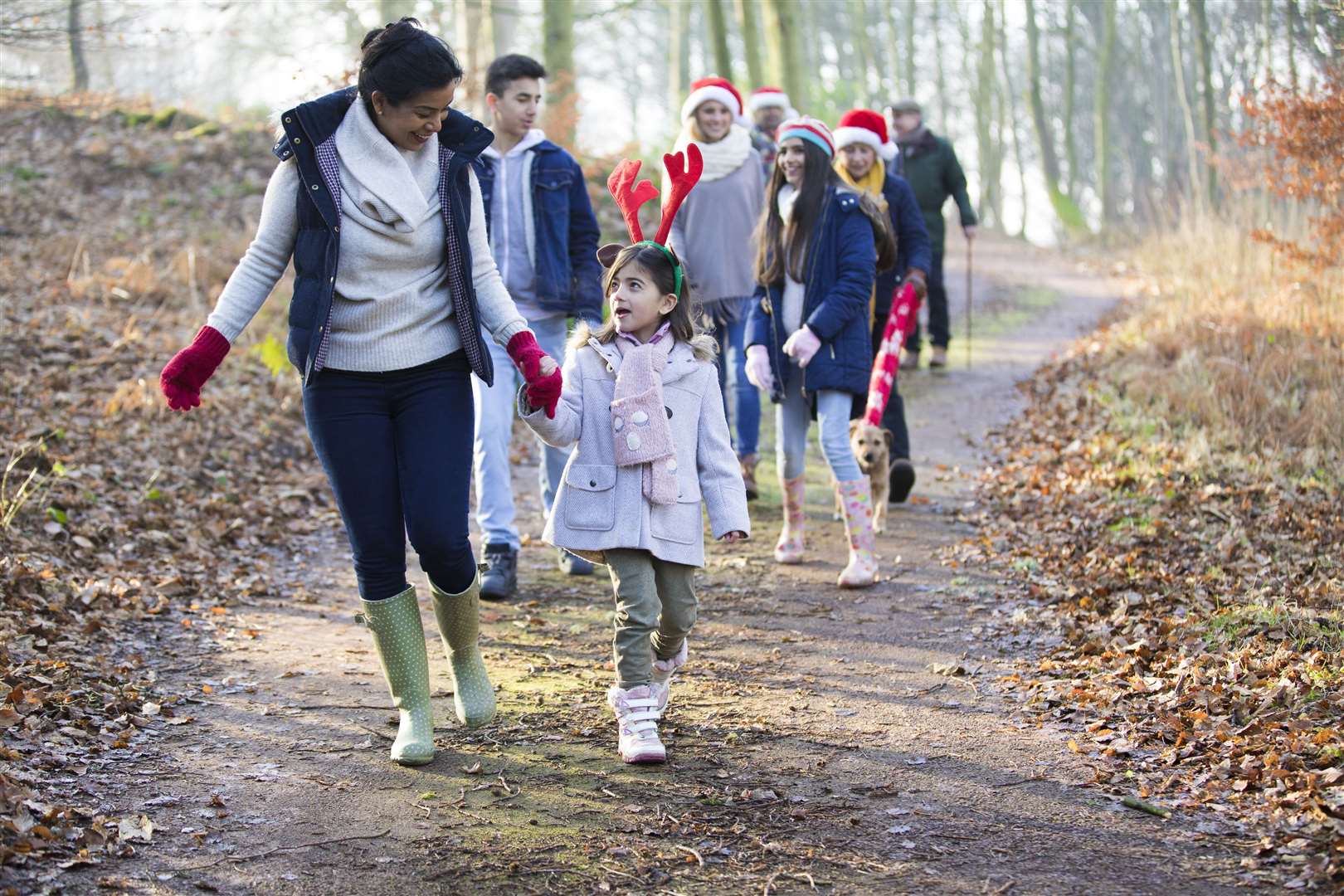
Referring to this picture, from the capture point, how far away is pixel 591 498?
14.4 ft

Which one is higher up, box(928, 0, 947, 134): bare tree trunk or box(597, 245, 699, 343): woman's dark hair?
box(928, 0, 947, 134): bare tree trunk

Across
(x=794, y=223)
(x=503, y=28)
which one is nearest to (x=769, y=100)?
(x=794, y=223)

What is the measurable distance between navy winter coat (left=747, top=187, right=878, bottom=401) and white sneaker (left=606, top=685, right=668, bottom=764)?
2.59 metres

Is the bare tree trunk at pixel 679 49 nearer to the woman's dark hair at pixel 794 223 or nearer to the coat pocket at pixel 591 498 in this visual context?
the woman's dark hair at pixel 794 223

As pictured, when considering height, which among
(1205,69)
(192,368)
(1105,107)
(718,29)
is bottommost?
(192,368)

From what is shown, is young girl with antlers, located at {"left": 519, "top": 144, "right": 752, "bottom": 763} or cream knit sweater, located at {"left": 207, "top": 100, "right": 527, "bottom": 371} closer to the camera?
cream knit sweater, located at {"left": 207, "top": 100, "right": 527, "bottom": 371}

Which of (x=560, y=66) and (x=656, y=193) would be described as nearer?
(x=656, y=193)

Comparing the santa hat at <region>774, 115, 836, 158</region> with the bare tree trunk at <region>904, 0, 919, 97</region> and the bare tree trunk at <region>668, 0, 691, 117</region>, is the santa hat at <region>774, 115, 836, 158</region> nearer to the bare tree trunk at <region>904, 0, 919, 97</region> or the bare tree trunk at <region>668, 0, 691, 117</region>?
the bare tree trunk at <region>668, 0, 691, 117</region>

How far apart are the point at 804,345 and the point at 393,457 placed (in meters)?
2.79

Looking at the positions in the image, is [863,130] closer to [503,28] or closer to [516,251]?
[516,251]

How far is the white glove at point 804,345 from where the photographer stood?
6.46 meters

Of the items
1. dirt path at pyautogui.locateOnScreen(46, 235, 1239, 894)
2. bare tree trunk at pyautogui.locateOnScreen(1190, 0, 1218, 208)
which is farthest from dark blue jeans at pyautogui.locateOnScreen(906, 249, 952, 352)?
bare tree trunk at pyautogui.locateOnScreen(1190, 0, 1218, 208)

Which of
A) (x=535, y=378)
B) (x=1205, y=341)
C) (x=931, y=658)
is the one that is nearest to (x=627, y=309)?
(x=535, y=378)

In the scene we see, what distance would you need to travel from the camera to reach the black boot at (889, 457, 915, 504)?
8367mm
